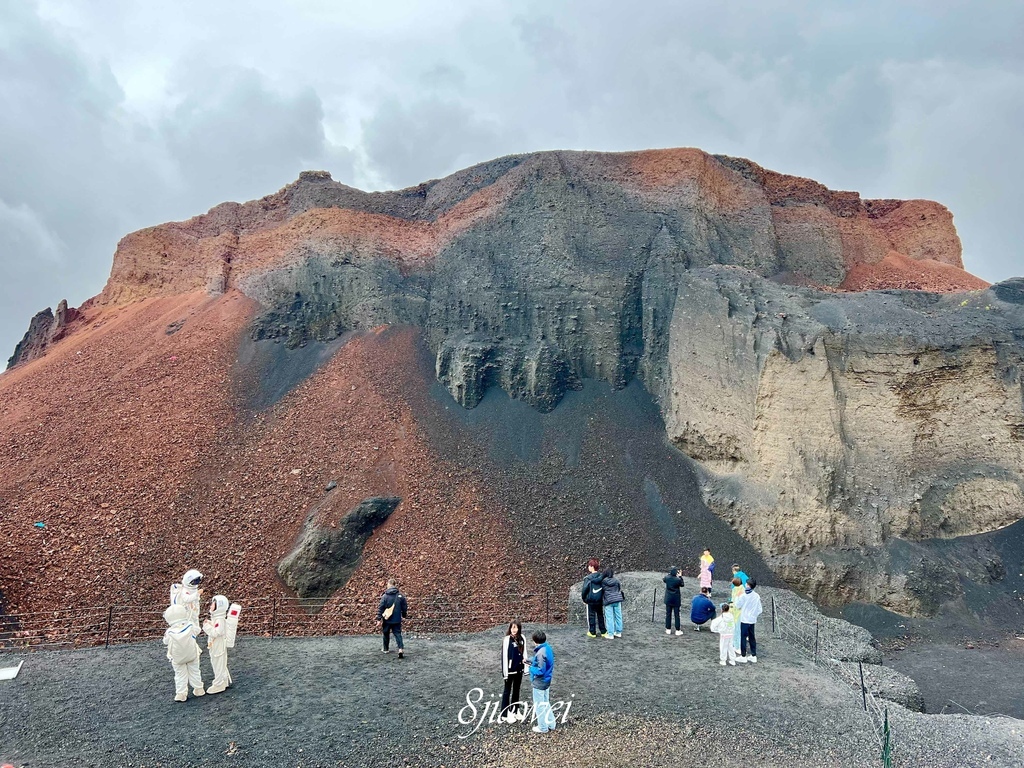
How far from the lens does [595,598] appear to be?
11500mm

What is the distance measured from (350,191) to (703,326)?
20038 millimetres

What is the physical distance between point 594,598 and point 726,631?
242 cm

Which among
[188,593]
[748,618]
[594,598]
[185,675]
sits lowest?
[185,675]

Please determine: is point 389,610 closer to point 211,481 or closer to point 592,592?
point 592,592

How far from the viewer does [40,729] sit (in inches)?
318

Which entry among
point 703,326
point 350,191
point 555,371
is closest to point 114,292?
point 350,191

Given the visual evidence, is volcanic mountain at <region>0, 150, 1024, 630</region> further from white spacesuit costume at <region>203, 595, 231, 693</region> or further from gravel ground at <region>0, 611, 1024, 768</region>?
white spacesuit costume at <region>203, 595, 231, 693</region>

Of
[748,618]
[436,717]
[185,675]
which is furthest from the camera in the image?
[748,618]

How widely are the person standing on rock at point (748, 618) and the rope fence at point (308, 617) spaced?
5.31 m

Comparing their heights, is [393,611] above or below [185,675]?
above

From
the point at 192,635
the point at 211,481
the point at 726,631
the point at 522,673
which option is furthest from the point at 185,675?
the point at 211,481

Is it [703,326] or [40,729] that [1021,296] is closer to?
[703,326]

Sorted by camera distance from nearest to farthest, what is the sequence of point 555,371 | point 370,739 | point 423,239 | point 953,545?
point 370,739, point 953,545, point 555,371, point 423,239

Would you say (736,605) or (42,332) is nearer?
(736,605)
